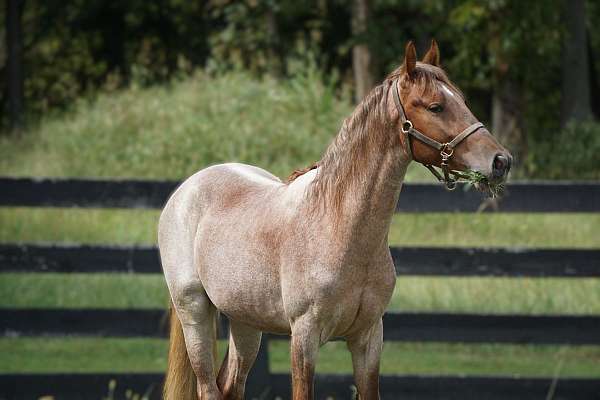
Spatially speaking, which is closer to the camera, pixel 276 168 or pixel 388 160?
pixel 388 160

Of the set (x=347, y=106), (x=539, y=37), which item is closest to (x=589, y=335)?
(x=347, y=106)

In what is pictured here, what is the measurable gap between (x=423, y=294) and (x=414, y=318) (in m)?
2.06

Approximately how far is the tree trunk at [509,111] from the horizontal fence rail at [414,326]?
9.80 metres

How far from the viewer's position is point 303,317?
3164mm

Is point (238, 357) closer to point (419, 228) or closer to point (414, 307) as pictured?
point (414, 307)

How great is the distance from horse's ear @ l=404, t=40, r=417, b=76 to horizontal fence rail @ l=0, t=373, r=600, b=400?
3298mm

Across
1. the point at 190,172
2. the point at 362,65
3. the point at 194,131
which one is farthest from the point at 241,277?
the point at 362,65

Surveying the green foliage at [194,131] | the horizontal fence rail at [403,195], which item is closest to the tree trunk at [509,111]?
the green foliage at [194,131]

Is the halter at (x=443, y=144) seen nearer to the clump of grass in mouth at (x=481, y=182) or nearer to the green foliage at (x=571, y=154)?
the clump of grass in mouth at (x=481, y=182)

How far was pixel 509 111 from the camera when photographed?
54.1 ft

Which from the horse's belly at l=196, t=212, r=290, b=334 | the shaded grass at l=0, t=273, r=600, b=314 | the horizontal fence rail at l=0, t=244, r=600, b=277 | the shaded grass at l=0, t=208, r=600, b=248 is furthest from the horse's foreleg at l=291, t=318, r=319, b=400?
the shaded grass at l=0, t=208, r=600, b=248

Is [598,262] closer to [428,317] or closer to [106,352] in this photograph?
[428,317]

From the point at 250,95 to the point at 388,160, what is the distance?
9.42 m

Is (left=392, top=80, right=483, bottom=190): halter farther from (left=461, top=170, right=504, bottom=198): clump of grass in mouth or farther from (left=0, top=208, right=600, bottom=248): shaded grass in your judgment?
(left=0, top=208, right=600, bottom=248): shaded grass
